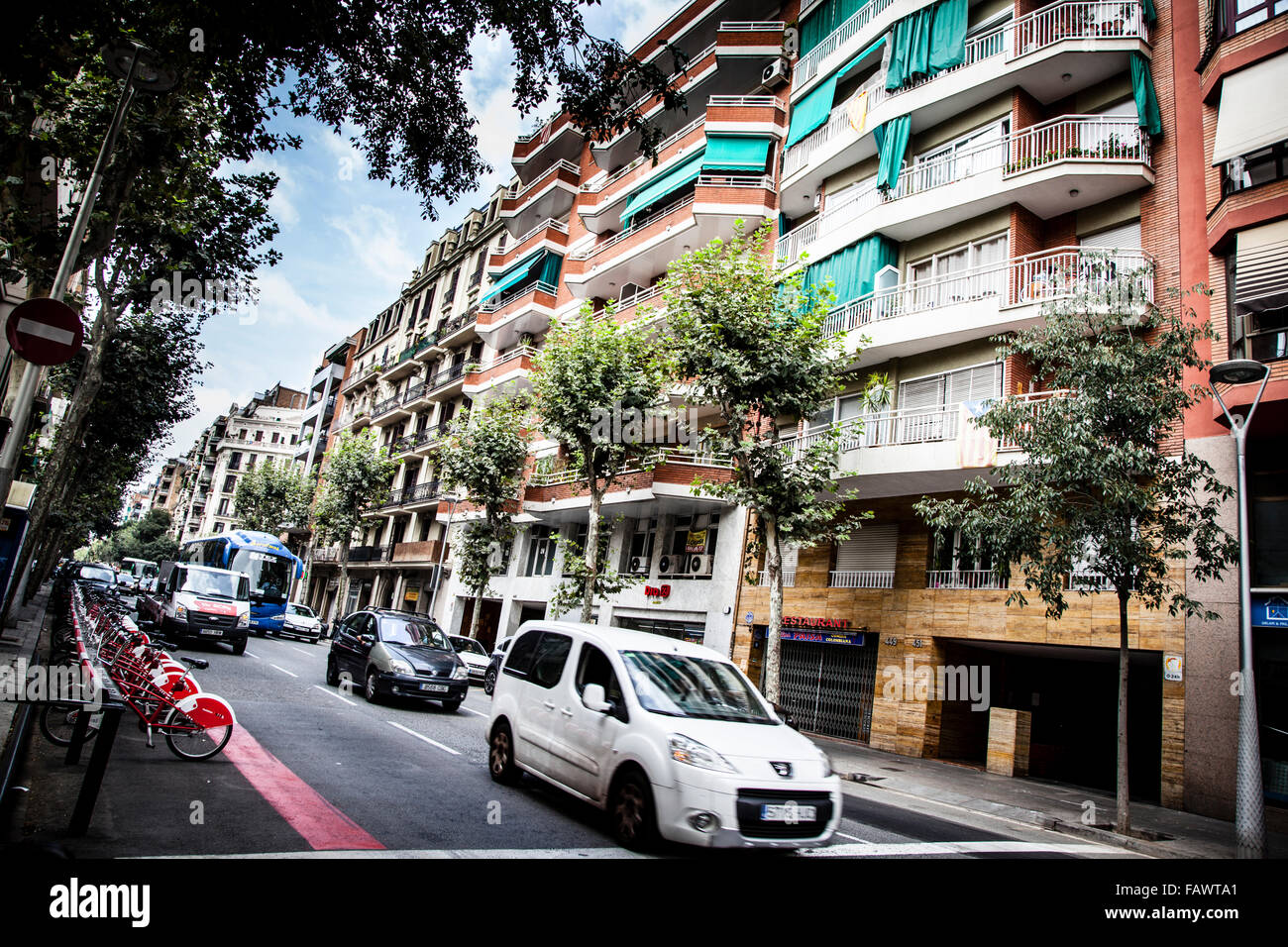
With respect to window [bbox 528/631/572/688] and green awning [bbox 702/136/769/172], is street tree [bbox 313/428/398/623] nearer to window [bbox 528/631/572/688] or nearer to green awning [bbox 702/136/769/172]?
green awning [bbox 702/136/769/172]

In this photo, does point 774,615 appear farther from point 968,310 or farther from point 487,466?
point 487,466

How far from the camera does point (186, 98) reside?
1209 cm

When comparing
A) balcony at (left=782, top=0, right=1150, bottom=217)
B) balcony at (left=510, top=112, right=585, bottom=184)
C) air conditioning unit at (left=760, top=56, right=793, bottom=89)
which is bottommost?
balcony at (left=782, top=0, right=1150, bottom=217)

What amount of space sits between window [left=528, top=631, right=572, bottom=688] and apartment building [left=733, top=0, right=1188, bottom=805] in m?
9.65

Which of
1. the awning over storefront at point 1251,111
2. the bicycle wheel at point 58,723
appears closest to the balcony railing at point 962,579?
Answer: the awning over storefront at point 1251,111

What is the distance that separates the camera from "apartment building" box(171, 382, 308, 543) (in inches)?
3883

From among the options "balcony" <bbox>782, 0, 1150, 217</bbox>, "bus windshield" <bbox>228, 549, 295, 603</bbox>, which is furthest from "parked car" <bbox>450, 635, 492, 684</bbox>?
"balcony" <bbox>782, 0, 1150, 217</bbox>

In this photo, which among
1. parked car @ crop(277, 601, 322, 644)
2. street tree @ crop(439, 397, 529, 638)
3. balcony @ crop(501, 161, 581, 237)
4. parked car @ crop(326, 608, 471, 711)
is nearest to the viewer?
parked car @ crop(326, 608, 471, 711)

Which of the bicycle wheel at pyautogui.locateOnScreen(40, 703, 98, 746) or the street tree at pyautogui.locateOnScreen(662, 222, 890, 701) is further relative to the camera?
the street tree at pyautogui.locateOnScreen(662, 222, 890, 701)

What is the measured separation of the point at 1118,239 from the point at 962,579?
25.5 ft

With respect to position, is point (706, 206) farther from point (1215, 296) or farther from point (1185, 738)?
point (1185, 738)

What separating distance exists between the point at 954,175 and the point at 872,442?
Answer: 21.8 feet

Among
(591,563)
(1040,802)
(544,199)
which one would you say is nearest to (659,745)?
(1040,802)

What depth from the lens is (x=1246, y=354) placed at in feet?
39.4
